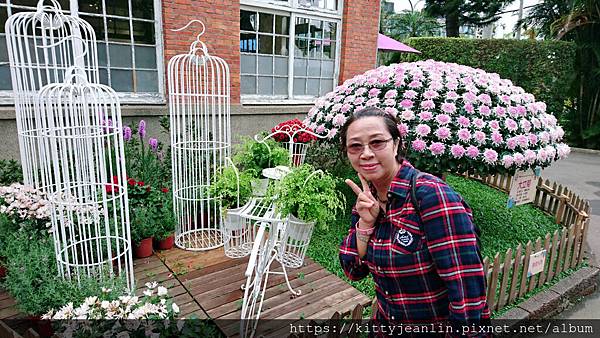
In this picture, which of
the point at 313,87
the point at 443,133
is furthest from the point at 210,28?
the point at 443,133

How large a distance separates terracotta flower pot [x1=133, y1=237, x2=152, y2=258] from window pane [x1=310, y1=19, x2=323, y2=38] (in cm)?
450

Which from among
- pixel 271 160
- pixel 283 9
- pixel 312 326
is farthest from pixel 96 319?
pixel 283 9

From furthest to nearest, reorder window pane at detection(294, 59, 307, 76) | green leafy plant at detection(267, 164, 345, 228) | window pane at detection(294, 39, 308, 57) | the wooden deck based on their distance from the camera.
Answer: window pane at detection(294, 59, 307, 76)
window pane at detection(294, 39, 308, 57)
the wooden deck
green leafy plant at detection(267, 164, 345, 228)

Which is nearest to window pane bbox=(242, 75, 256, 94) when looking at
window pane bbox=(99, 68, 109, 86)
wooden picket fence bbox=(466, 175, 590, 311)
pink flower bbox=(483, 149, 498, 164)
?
window pane bbox=(99, 68, 109, 86)

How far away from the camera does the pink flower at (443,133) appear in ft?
11.6

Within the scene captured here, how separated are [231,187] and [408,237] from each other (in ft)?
6.22

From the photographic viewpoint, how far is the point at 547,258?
3434 millimetres

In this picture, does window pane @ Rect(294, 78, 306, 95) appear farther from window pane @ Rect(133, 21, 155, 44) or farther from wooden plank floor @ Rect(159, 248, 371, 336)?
wooden plank floor @ Rect(159, 248, 371, 336)

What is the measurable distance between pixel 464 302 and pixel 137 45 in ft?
16.1

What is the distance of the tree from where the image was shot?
1730cm

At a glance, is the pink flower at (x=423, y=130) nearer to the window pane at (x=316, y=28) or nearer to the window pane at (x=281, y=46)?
the window pane at (x=281, y=46)

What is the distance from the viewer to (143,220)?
3.38 m

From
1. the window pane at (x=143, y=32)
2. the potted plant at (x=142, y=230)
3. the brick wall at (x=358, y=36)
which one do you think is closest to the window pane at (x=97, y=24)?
the window pane at (x=143, y=32)

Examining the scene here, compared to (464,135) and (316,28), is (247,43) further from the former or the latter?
(464,135)
